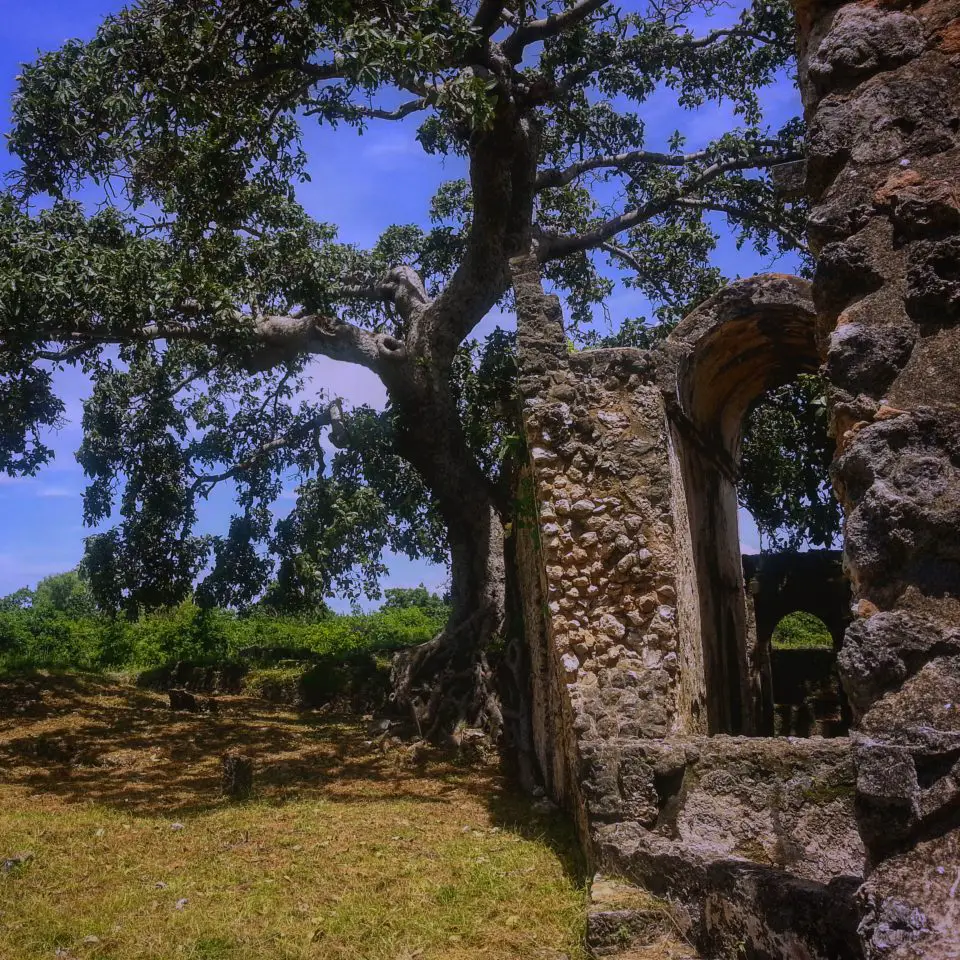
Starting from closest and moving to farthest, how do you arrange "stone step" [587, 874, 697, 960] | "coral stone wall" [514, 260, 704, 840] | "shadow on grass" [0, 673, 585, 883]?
1. "stone step" [587, 874, 697, 960]
2. "coral stone wall" [514, 260, 704, 840]
3. "shadow on grass" [0, 673, 585, 883]

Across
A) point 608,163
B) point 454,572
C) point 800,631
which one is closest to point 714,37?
point 608,163

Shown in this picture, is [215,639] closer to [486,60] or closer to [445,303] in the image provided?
[445,303]

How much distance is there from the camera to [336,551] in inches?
469

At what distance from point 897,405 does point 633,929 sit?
284 cm

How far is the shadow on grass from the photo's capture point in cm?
766

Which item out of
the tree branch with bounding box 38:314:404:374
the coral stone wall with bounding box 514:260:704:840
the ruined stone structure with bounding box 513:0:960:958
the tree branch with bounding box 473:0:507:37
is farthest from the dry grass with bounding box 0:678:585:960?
the tree branch with bounding box 473:0:507:37

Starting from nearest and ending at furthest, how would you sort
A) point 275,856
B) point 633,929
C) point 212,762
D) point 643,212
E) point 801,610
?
point 633,929 < point 275,856 < point 212,762 < point 643,212 < point 801,610

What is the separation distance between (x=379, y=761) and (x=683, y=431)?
502cm

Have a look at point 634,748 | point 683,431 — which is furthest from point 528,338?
point 634,748

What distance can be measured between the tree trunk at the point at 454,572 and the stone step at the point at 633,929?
615 centimetres

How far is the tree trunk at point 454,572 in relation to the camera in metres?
10.5

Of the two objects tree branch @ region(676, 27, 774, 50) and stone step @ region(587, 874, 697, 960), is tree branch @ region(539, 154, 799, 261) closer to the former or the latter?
tree branch @ region(676, 27, 774, 50)

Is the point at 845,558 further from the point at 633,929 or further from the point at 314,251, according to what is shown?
the point at 314,251

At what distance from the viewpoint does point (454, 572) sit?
37.0ft
